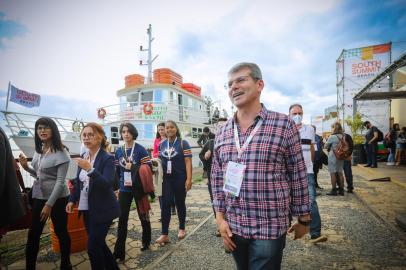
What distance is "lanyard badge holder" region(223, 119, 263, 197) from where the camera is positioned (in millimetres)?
1630

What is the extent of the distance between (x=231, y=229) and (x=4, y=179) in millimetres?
2053

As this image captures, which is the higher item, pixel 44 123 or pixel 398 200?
pixel 44 123

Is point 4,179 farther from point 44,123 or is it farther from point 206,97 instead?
point 206,97

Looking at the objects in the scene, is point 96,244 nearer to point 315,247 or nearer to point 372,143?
point 315,247

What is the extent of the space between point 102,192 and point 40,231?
1.06m

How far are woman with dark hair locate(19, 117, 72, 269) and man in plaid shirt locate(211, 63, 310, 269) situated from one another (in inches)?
88.4

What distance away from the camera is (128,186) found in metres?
3.52

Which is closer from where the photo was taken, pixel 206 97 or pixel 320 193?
pixel 320 193

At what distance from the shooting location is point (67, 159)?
310 centimetres

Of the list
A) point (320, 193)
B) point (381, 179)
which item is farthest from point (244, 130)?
point (381, 179)

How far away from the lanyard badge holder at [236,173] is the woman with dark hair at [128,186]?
2.18 meters

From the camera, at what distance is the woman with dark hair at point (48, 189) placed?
2.87 metres

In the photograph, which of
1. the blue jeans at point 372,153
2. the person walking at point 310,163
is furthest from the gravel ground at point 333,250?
the blue jeans at point 372,153

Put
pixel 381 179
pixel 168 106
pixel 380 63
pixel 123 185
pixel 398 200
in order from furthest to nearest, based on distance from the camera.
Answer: pixel 380 63 → pixel 168 106 → pixel 381 179 → pixel 398 200 → pixel 123 185
